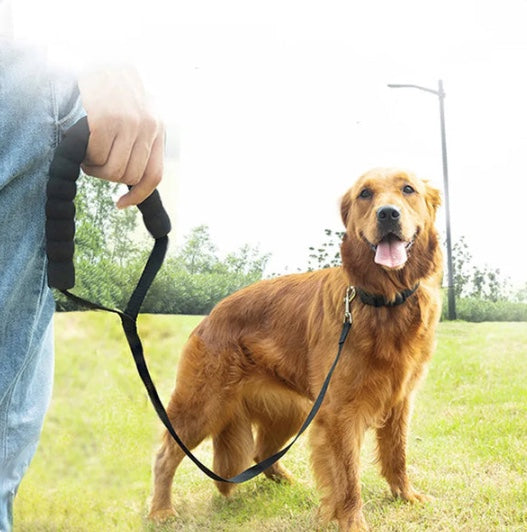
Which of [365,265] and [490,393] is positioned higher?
[365,265]

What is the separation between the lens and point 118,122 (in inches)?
21.6

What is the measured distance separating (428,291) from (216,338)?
724 millimetres

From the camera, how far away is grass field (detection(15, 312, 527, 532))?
6.36 ft

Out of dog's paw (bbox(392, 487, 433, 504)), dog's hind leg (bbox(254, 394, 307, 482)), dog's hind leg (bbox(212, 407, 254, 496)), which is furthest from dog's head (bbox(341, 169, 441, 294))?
dog's hind leg (bbox(212, 407, 254, 496))

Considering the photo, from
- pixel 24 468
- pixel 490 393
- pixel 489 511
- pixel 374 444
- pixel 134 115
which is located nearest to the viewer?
pixel 134 115

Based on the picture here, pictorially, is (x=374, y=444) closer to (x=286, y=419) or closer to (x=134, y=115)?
(x=286, y=419)

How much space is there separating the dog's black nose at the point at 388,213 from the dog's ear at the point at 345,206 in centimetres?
25

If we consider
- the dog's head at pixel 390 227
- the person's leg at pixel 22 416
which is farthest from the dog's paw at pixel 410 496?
the person's leg at pixel 22 416

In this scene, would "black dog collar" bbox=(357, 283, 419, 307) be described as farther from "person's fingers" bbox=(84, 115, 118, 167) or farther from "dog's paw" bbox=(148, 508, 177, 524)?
"person's fingers" bbox=(84, 115, 118, 167)

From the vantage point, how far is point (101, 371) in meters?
2.57

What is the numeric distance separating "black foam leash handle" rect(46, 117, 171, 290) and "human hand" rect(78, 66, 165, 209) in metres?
0.01

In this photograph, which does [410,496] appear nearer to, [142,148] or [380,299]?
[380,299]

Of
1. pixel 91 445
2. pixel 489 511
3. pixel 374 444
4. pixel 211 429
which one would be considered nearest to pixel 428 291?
pixel 374 444

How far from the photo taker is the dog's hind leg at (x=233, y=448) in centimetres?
235
